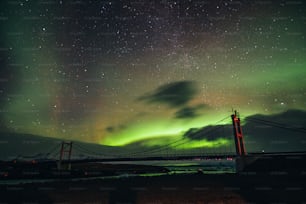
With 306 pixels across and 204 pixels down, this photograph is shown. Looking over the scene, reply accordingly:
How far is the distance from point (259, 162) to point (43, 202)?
18.9 m

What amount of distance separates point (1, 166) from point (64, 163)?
29868 millimetres

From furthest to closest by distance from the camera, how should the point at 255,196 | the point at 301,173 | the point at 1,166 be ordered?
the point at 1,166 → the point at 301,173 → the point at 255,196

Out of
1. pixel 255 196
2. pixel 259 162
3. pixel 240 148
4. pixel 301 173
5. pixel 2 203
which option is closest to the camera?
pixel 255 196

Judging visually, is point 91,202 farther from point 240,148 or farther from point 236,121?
point 236,121

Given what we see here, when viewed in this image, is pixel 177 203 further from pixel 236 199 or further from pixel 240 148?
pixel 240 148

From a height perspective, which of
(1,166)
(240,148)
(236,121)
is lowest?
(1,166)

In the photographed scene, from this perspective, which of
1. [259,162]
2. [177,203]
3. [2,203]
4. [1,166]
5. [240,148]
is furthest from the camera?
[1,166]

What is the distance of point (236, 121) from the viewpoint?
3400 centimetres

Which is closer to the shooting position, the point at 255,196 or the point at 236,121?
the point at 255,196

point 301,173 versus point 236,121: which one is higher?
point 236,121

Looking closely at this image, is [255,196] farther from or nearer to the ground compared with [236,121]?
nearer to the ground

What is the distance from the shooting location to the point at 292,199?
364 inches

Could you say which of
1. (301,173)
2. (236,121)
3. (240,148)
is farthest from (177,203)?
(236,121)

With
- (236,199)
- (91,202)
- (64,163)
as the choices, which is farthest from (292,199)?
(64,163)
